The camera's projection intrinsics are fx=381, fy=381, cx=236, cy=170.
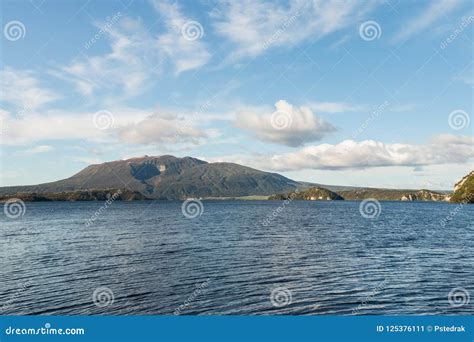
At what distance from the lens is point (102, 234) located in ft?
310

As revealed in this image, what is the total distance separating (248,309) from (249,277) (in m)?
11.9

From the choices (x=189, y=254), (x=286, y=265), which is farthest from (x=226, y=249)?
(x=286, y=265)
